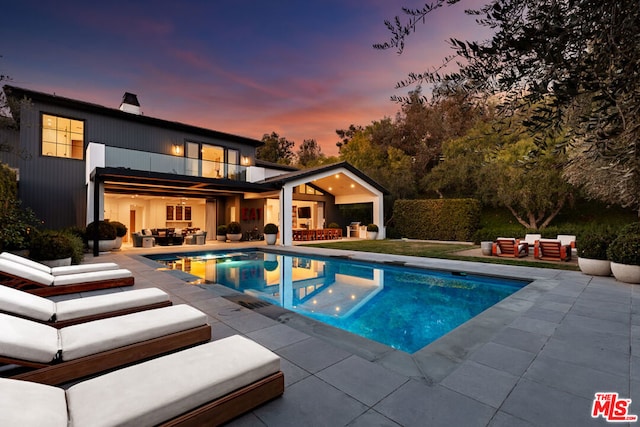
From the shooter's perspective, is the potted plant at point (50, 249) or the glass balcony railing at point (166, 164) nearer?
the potted plant at point (50, 249)

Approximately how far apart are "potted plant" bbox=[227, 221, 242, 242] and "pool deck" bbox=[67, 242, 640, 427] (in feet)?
42.5

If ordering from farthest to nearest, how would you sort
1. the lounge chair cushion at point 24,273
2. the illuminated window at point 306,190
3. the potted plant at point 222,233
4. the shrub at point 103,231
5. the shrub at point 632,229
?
1. the illuminated window at point 306,190
2. the potted plant at point 222,233
3. the shrub at point 103,231
4. the shrub at point 632,229
5. the lounge chair cushion at point 24,273

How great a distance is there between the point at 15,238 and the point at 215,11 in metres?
7.78

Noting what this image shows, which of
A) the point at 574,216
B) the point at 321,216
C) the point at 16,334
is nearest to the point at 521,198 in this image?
the point at 574,216

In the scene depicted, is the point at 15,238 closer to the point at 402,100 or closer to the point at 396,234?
the point at 402,100

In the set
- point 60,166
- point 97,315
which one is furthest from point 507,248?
point 60,166

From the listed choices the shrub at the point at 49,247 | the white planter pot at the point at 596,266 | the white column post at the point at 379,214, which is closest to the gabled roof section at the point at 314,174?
the white column post at the point at 379,214

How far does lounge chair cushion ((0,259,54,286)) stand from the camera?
458cm

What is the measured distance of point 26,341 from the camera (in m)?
2.24

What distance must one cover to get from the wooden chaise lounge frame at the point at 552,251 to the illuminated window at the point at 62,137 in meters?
19.1

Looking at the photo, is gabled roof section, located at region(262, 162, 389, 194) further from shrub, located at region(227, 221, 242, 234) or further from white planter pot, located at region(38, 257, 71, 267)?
white planter pot, located at region(38, 257, 71, 267)

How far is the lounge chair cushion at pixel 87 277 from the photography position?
5.34 metres

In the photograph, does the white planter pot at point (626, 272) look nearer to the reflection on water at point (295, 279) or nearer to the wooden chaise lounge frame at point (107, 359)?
the reflection on water at point (295, 279)
